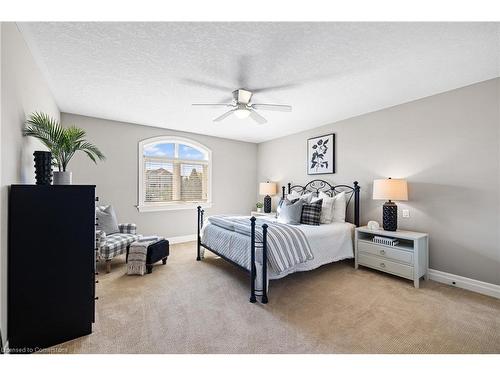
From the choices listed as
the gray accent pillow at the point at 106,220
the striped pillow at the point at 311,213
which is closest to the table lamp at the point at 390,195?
the striped pillow at the point at 311,213

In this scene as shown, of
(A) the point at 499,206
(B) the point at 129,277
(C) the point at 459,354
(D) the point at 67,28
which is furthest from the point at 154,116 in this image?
(A) the point at 499,206

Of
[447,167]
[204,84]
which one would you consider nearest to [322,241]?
[447,167]

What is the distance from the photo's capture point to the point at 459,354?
1.68 meters

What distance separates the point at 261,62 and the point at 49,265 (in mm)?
2565

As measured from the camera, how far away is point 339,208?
3889 mm

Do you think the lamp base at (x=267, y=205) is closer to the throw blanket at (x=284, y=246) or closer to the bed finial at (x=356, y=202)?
the bed finial at (x=356, y=202)

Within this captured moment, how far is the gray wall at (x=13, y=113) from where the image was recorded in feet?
5.12

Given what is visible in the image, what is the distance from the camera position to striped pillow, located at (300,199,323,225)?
355 cm

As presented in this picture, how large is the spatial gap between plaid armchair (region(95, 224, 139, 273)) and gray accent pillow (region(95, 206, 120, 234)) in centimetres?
9

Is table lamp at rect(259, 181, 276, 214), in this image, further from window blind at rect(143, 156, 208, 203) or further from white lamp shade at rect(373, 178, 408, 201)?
white lamp shade at rect(373, 178, 408, 201)

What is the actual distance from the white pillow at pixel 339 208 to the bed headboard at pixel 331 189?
0.73 ft

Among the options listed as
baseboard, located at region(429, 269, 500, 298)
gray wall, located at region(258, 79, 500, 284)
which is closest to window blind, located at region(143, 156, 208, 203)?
gray wall, located at region(258, 79, 500, 284)
